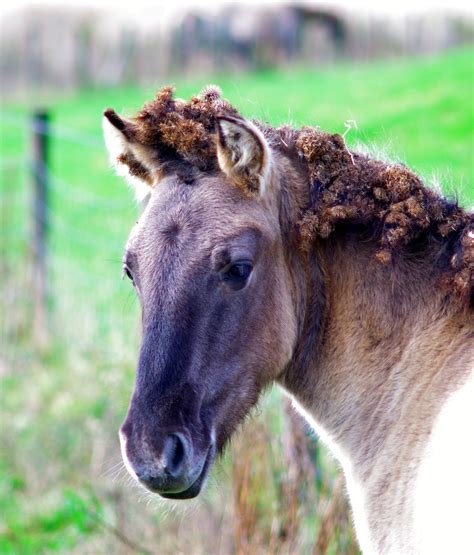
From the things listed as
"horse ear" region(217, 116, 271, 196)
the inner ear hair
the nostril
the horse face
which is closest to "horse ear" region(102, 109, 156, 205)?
the inner ear hair

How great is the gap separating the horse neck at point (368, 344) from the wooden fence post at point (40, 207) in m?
7.81

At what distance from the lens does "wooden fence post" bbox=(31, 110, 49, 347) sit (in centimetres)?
1155

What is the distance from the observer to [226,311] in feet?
12.6

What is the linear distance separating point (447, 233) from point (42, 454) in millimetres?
6246

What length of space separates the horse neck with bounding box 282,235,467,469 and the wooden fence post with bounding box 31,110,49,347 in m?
7.81

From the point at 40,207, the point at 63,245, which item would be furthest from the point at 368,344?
the point at 63,245

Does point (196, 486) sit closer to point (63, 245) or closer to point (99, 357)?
point (99, 357)

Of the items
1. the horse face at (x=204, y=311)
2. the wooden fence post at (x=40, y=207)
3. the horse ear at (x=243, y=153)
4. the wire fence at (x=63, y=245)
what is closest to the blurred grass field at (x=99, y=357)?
the wire fence at (x=63, y=245)

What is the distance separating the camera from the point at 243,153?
Answer: 154 inches

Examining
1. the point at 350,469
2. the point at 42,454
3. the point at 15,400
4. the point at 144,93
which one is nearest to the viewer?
the point at 350,469

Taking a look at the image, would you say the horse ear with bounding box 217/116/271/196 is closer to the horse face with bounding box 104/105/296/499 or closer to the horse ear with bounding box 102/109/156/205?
the horse face with bounding box 104/105/296/499

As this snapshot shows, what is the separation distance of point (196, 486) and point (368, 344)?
92 cm

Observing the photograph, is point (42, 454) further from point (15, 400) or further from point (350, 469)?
point (350, 469)

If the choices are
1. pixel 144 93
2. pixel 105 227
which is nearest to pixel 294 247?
pixel 105 227
